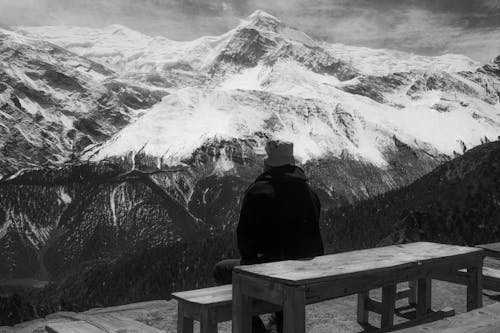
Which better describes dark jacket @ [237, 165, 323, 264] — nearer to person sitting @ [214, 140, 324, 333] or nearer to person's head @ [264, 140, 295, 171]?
person sitting @ [214, 140, 324, 333]

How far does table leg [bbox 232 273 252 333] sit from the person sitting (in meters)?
1.11

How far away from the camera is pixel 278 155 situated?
40.0 ft

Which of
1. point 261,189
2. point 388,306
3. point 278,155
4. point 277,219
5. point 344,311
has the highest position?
point 278,155

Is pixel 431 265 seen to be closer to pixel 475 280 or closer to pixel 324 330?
pixel 475 280

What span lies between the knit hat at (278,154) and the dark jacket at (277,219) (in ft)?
0.41

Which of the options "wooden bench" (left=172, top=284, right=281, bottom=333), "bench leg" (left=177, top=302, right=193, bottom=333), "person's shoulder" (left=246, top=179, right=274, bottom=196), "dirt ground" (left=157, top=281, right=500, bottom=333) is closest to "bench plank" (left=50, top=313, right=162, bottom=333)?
"bench leg" (left=177, top=302, right=193, bottom=333)

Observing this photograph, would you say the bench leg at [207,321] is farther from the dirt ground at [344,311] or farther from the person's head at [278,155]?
the dirt ground at [344,311]

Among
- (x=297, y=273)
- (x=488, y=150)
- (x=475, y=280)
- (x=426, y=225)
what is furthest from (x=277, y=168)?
(x=488, y=150)

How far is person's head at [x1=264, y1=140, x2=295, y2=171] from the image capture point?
39.8 feet

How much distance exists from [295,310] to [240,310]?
1435 mm

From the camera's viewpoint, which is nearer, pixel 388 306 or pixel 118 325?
pixel 118 325

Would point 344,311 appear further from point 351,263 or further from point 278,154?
point 278,154

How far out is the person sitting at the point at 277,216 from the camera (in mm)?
11805

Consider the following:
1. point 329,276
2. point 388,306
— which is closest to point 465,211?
point 388,306
